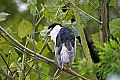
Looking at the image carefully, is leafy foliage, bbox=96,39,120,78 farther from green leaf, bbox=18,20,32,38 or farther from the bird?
green leaf, bbox=18,20,32,38

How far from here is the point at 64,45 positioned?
209 cm

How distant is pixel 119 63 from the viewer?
1.04 m

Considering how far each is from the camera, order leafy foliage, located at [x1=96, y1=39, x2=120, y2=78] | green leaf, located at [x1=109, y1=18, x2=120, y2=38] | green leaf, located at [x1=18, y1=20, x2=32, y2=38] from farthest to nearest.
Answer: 1. green leaf, located at [x1=18, y1=20, x2=32, y2=38]
2. green leaf, located at [x1=109, y1=18, x2=120, y2=38]
3. leafy foliage, located at [x1=96, y1=39, x2=120, y2=78]

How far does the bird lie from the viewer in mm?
2045

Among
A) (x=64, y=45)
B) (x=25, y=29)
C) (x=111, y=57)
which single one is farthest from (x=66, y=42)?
(x=111, y=57)

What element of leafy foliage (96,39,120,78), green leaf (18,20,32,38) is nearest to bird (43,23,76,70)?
green leaf (18,20,32,38)

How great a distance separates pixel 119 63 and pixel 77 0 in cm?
117

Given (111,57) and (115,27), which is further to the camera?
(115,27)

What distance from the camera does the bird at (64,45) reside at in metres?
2.04

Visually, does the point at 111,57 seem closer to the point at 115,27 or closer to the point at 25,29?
the point at 115,27

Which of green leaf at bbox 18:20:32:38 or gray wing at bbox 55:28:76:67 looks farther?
green leaf at bbox 18:20:32:38

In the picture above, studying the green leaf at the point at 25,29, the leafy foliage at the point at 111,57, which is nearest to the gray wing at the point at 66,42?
the green leaf at the point at 25,29

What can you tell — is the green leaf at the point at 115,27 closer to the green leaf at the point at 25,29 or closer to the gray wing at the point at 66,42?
the gray wing at the point at 66,42

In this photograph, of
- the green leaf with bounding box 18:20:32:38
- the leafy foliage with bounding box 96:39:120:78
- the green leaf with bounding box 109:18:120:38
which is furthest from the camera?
the green leaf with bounding box 18:20:32:38
